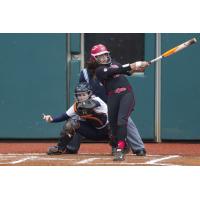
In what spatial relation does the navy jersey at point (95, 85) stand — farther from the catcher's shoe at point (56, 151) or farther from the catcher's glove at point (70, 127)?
the catcher's shoe at point (56, 151)

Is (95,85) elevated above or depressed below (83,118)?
above

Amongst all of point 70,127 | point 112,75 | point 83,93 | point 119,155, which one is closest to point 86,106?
point 83,93

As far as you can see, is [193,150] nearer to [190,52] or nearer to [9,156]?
[190,52]

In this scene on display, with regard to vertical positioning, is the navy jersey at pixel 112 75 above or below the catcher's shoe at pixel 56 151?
above

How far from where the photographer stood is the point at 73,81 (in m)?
12.8

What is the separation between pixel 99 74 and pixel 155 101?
3.63m

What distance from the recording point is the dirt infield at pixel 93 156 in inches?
354

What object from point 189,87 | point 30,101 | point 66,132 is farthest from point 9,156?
point 189,87

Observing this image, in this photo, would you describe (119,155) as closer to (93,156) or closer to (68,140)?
(93,156)

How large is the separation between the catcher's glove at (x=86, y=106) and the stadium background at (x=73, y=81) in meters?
2.58

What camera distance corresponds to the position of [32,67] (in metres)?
12.8

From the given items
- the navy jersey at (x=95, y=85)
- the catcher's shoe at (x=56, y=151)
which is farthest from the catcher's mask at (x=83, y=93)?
the catcher's shoe at (x=56, y=151)

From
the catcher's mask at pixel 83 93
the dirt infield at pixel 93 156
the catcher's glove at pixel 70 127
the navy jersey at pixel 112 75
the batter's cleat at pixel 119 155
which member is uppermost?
the navy jersey at pixel 112 75

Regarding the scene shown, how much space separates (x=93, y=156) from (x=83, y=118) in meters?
0.60
